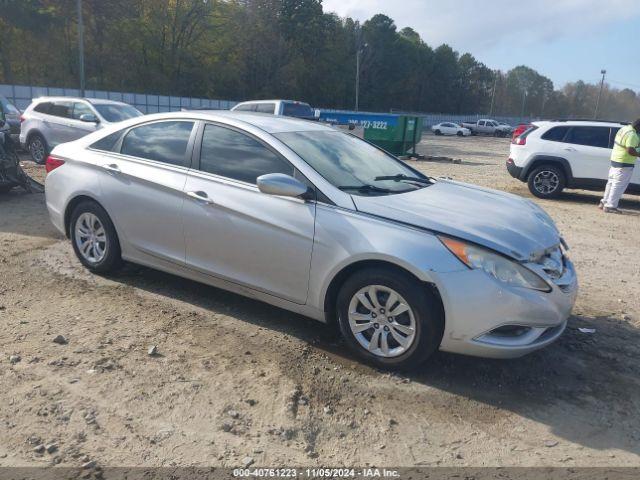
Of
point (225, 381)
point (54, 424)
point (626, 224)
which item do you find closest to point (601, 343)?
point (225, 381)

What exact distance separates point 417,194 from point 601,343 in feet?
6.34

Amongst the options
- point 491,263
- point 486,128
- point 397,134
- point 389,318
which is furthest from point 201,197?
point 486,128

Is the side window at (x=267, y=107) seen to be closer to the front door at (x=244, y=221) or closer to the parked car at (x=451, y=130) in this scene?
the front door at (x=244, y=221)

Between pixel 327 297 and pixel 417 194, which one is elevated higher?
pixel 417 194

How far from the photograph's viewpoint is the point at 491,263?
11.3 ft

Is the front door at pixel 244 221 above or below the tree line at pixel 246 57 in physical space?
below

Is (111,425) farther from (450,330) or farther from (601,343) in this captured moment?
(601,343)

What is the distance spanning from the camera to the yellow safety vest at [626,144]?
32.6ft

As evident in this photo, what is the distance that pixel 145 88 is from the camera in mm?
51375

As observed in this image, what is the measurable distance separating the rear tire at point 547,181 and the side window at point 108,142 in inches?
377

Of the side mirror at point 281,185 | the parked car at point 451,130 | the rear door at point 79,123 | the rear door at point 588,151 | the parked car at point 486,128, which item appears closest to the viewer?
the side mirror at point 281,185

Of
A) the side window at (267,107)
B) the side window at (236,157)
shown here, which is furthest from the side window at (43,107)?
the side window at (236,157)

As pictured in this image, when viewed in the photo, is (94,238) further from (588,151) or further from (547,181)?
(588,151)

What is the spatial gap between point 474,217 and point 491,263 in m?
0.51
